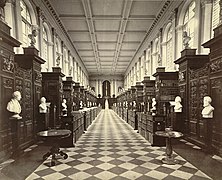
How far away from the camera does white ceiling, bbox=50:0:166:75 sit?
1089 centimetres

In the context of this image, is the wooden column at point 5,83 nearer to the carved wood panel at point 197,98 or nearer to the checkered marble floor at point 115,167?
the checkered marble floor at point 115,167

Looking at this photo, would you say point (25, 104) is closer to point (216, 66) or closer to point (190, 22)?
point (216, 66)

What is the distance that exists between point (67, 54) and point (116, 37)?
391 centimetres

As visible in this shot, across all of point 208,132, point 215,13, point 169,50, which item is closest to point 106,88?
point 169,50

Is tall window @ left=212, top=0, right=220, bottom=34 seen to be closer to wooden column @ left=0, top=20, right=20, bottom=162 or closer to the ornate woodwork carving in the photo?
the ornate woodwork carving

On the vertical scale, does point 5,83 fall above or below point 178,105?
above

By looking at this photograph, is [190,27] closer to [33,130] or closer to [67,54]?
[33,130]

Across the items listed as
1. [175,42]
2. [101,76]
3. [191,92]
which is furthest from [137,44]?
[101,76]

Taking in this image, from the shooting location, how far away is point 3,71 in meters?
Result: 4.93

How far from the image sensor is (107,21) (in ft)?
43.1

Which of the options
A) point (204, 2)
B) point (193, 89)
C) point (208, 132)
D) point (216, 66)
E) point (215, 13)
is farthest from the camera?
point (204, 2)

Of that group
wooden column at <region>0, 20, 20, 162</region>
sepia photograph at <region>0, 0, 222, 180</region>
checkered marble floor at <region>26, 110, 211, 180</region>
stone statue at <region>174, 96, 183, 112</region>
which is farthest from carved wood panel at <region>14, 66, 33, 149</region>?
stone statue at <region>174, 96, 183, 112</region>

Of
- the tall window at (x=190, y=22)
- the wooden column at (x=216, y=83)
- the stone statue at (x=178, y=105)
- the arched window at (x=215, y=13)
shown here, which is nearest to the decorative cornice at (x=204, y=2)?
the arched window at (x=215, y=13)

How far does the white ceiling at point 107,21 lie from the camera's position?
429 inches
